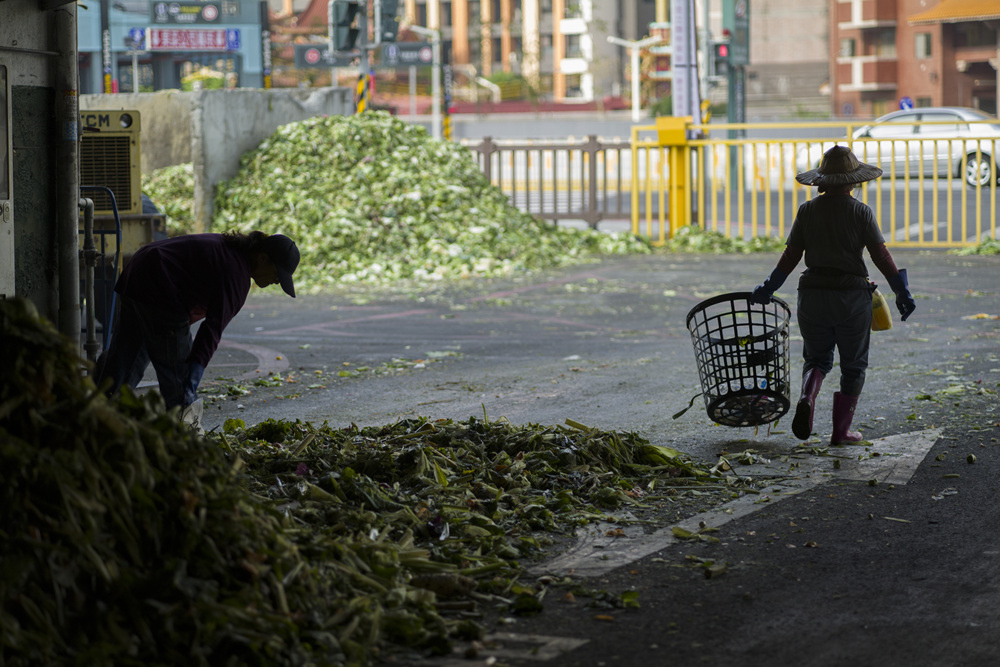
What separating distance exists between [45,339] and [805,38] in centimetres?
7295

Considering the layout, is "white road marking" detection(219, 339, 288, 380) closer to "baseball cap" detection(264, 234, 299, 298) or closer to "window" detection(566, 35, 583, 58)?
"baseball cap" detection(264, 234, 299, 298)

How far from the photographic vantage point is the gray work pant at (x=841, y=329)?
7.52 m

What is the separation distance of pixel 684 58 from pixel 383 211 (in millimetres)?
6717

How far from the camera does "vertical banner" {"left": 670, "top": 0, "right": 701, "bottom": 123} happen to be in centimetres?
2173

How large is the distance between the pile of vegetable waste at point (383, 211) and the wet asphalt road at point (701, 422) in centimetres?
131

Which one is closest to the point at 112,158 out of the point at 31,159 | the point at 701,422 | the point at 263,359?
the point at 263,359

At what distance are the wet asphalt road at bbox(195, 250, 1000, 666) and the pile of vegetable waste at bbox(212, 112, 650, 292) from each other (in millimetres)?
1310

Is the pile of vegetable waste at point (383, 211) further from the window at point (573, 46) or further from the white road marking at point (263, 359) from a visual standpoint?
the window at point (573, 46)

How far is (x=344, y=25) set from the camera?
22391mm

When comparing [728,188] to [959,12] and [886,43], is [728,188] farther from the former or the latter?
[886,43]

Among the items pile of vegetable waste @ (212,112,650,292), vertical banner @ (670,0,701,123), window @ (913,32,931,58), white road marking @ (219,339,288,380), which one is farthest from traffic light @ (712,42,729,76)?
window @ (913,32,931,58)

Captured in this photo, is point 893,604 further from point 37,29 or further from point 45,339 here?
point 37,29

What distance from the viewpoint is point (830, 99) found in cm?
6756

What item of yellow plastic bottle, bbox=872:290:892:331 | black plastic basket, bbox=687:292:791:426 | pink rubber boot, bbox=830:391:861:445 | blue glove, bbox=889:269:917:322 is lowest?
pink rubber boot, bbox=830:391:861:445
